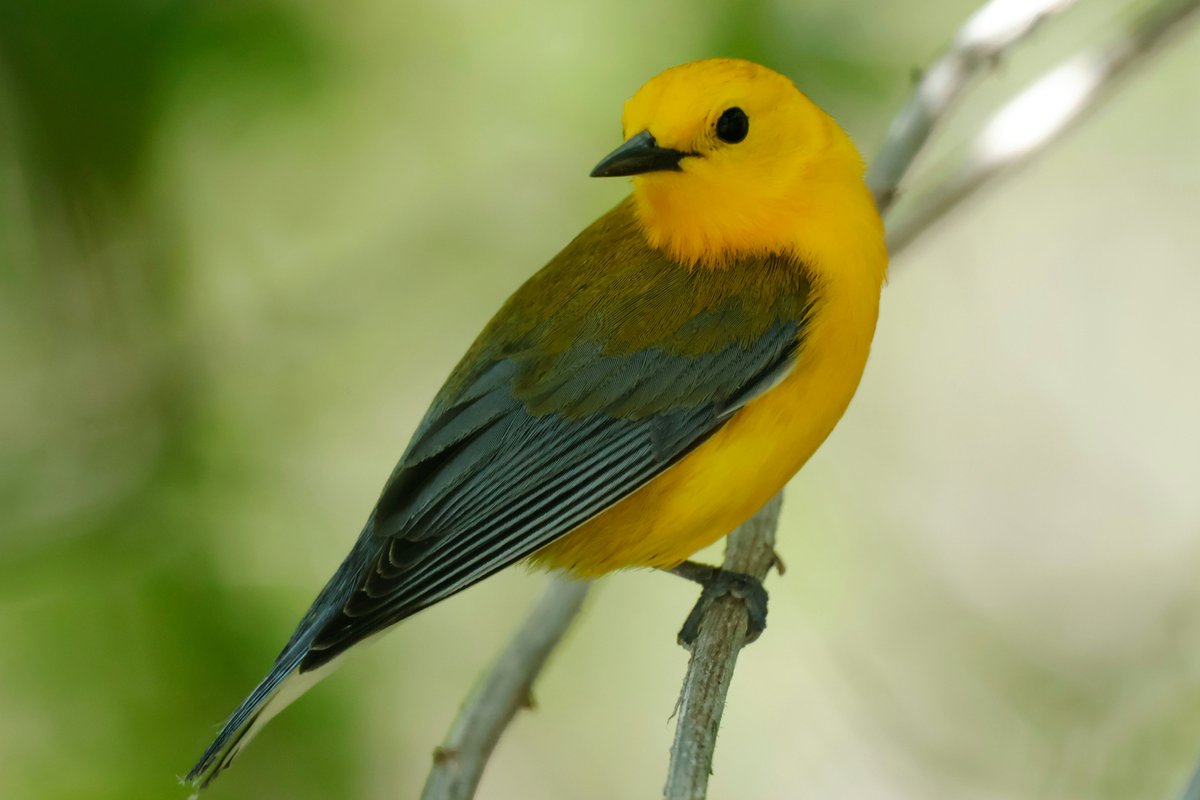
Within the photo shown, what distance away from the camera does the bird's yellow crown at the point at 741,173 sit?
12.9 feet

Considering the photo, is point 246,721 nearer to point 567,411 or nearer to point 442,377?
point 567,411

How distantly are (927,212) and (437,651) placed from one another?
2702 mm

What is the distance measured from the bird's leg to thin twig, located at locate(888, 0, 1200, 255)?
1.20 m

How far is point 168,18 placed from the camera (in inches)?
179

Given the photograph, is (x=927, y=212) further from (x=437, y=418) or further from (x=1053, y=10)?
(x=437, y=418)

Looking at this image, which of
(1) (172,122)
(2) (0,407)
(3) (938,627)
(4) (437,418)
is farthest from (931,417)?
(2) (0,407)

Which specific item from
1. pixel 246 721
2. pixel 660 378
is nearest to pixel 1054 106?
pixel 660 378

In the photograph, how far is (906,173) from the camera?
4234mm

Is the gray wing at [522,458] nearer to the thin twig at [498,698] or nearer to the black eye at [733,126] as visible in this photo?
the thin twig at [498,698]

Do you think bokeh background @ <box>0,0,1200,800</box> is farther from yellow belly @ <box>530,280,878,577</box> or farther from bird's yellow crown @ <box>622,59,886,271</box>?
bird's yellow crown @ <box>622,59,886,271</box>

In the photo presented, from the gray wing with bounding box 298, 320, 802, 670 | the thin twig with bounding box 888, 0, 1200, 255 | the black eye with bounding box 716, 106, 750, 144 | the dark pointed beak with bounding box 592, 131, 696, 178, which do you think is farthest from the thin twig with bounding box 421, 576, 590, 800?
the thin twig with bounding box 888, 0, 1200, 255

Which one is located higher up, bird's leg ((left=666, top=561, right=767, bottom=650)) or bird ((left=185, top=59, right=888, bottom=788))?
bird ((left=185, top=59, right=888, bottom=788))

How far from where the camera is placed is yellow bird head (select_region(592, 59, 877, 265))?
3904mm

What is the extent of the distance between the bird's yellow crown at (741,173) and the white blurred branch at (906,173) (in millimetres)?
194
